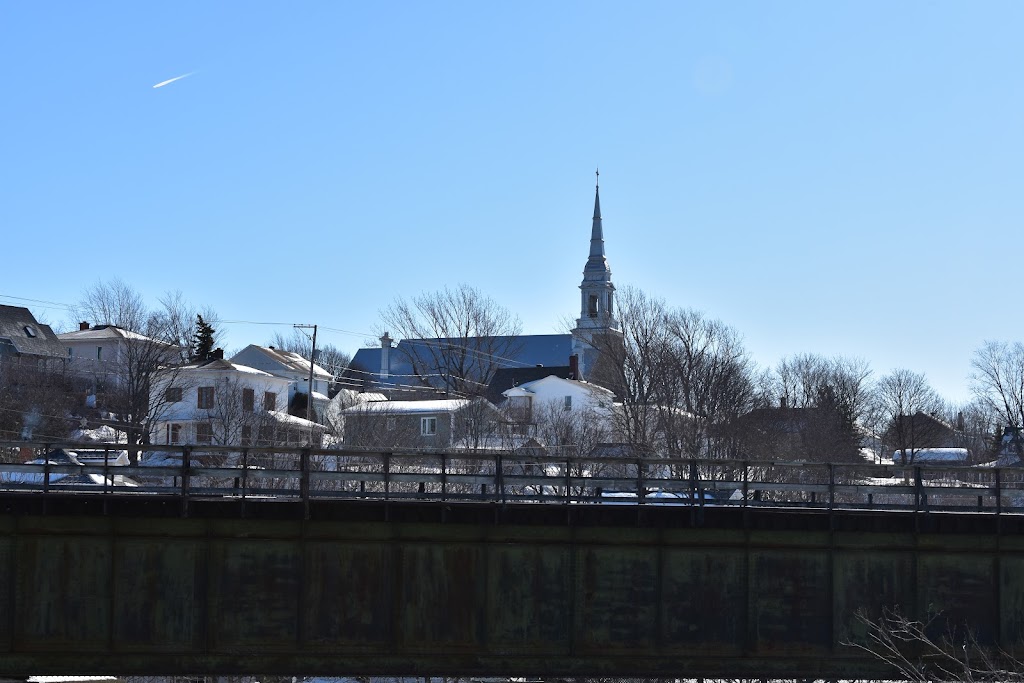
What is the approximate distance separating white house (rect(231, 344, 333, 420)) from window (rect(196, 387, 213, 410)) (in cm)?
867

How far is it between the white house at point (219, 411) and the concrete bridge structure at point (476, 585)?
57495 mm

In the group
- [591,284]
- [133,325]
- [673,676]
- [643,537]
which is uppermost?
[591,284]

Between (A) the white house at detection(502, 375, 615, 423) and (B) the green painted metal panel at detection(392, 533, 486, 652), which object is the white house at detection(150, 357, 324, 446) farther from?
(B) the green painted metal panel at detection(392, 533, 486, 652)

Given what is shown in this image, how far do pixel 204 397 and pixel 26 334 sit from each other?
935 inches

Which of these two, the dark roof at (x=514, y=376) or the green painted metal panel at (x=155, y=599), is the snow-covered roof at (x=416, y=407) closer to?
the dark roof at (x=514, y=376)

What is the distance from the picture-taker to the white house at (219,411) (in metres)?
80.4

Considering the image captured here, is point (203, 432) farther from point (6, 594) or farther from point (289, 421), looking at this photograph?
point (6, 594)

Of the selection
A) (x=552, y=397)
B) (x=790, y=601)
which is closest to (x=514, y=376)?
(x=552, y=397)

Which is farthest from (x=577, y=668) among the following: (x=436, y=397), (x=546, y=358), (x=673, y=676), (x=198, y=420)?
(x=546, y=358)

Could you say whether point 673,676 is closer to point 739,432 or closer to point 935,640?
point 935,640

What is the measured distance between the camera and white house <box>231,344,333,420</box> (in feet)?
319

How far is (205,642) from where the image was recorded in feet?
67.6

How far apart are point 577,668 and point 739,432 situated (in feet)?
199

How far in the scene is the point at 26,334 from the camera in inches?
3959
